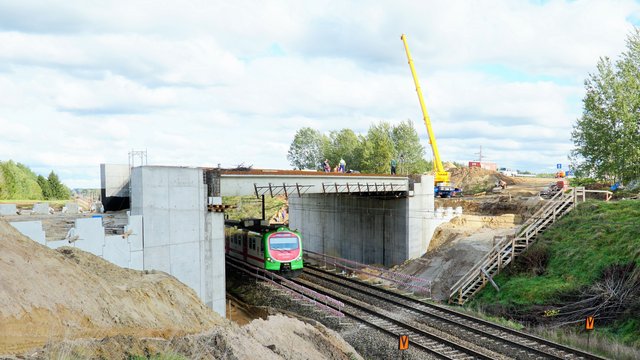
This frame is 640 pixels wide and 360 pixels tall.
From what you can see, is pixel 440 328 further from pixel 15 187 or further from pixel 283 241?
pixel 15 187

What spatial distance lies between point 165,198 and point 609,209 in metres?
23.7

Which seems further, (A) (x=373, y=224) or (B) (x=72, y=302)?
(A) (x=373, y=224)

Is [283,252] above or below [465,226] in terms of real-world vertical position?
below

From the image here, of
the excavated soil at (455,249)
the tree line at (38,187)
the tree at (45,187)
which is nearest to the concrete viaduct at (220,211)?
the excavated soil at (455,249)

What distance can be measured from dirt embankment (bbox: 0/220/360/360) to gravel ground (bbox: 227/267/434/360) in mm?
2204

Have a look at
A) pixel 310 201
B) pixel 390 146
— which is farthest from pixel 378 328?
pixel 390 146

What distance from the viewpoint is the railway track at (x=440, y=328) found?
57.3 feet

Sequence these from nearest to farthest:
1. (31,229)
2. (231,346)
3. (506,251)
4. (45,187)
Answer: (231,346), (31,229), (506,251), (45,187)

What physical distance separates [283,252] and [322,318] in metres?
6.79

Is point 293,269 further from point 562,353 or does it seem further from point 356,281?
point 562,353

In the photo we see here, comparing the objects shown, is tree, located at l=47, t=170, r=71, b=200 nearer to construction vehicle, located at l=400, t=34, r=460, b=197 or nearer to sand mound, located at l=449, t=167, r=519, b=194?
construction vehicle, located at l=400, t=34, r=460, b=197

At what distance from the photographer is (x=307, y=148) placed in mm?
79938

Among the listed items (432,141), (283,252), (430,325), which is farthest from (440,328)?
(432,141)

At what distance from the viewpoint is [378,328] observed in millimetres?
20375
